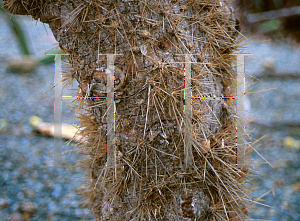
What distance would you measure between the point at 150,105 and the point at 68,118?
95 centimetres

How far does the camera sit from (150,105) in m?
0.47

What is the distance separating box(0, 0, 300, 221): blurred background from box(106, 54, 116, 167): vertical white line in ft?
2.15

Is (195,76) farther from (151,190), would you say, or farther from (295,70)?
(295,70)

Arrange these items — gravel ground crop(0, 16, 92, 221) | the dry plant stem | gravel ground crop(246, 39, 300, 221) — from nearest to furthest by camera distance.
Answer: the dry plant stem → gravel ground crop(0, 16, 92, 221) → gravel ground crop(246, 39, 300, 221)

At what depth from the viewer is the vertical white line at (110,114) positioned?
47cm

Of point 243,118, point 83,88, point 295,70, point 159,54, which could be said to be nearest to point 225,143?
point 243,118

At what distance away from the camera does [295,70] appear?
1.43m

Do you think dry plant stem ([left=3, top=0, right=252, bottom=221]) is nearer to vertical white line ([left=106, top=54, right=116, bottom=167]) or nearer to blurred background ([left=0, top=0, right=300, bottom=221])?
vertical white line ([left=106, top=54, right=116, bottom=167])

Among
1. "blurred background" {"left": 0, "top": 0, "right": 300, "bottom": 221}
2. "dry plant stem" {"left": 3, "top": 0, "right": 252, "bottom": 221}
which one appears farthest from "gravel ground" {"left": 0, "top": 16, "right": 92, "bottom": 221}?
"dry plant stem" {"left": 3, "top": 0, "right": 252, "bottom": 221}

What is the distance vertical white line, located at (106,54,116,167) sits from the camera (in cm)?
47

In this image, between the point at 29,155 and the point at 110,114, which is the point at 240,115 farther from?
the point at 29,155

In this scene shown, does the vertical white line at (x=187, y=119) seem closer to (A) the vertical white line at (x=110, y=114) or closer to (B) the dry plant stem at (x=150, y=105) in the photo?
(B) the dry plant stem at (x=150, y=105)

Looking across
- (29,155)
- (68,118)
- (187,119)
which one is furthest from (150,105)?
(29,155)

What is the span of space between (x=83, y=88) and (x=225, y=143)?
15.3 inches
